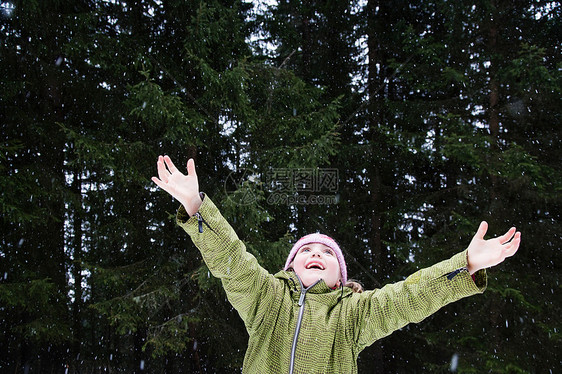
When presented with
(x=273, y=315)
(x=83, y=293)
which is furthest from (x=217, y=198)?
(x=273, y=315)

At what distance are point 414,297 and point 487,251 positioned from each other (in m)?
0.35

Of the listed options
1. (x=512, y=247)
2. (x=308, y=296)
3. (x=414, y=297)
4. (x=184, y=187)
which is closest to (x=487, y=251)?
(x=512, y=247)

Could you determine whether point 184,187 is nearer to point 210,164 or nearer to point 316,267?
point 316,267

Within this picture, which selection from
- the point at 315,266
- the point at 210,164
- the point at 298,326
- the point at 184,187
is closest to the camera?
the point at 184,187

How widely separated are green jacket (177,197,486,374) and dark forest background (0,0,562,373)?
4622 millimetres

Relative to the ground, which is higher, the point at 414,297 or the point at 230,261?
the point at 230,261

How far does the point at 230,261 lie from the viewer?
5.99 feet

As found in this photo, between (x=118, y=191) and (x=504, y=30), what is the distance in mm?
7957

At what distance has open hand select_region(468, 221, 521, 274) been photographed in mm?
1657

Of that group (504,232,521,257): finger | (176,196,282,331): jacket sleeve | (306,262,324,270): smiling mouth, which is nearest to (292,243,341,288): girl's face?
(306,262,324,270): smiling mouth

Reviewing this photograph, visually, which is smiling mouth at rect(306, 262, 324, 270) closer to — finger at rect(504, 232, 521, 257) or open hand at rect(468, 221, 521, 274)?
open hand at rect(468, 221, 521, 274)

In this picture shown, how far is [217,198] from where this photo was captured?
721 centimetres

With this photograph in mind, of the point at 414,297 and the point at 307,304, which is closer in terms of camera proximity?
the point at 414,297

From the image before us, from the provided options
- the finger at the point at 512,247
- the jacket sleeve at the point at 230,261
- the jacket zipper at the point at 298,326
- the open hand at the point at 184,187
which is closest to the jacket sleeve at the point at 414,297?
the finger at the point at 512,247
